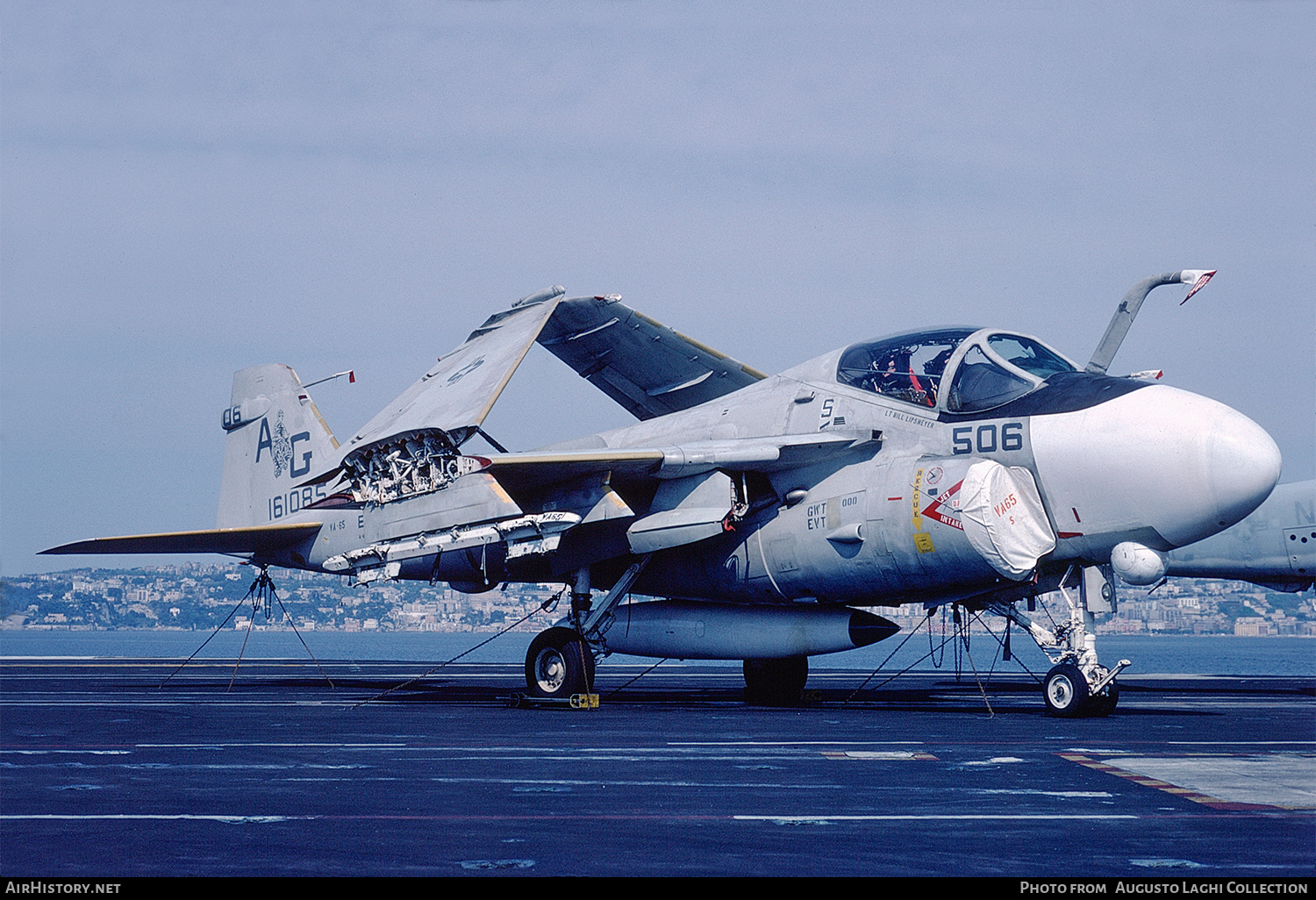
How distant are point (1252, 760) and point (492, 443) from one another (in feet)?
36.6

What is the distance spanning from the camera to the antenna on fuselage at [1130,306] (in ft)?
57.6

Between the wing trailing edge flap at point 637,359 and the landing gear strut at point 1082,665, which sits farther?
the wing trailing edge flap at point 637,359

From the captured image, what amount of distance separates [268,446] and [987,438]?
13.9m

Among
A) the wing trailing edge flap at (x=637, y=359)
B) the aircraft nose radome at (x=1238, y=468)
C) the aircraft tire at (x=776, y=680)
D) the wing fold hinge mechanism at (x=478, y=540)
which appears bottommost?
the aircraft tire at (x=776, y=680)

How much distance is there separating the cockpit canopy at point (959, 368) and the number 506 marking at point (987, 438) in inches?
10.3

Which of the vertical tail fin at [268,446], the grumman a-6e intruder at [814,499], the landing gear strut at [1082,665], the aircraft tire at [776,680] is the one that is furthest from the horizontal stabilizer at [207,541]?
the landing gear strut at [1082,665]

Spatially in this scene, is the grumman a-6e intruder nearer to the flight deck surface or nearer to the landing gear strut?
the landing gear strut

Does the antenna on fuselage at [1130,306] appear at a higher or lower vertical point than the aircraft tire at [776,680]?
higher

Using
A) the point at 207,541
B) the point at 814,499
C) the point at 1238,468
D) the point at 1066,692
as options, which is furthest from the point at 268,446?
the point at 1238,468

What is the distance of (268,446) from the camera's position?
2516cm

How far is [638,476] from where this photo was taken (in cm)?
1867

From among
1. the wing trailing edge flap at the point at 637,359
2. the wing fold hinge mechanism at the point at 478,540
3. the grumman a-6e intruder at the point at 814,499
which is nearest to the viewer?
the grumman a-6e intruder at the point at 814,499

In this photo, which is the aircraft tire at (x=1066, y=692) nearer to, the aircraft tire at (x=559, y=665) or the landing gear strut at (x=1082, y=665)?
the landing gear strut at (x=1082, y=665)

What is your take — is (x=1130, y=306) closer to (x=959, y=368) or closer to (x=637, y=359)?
(x=959, y=368)
